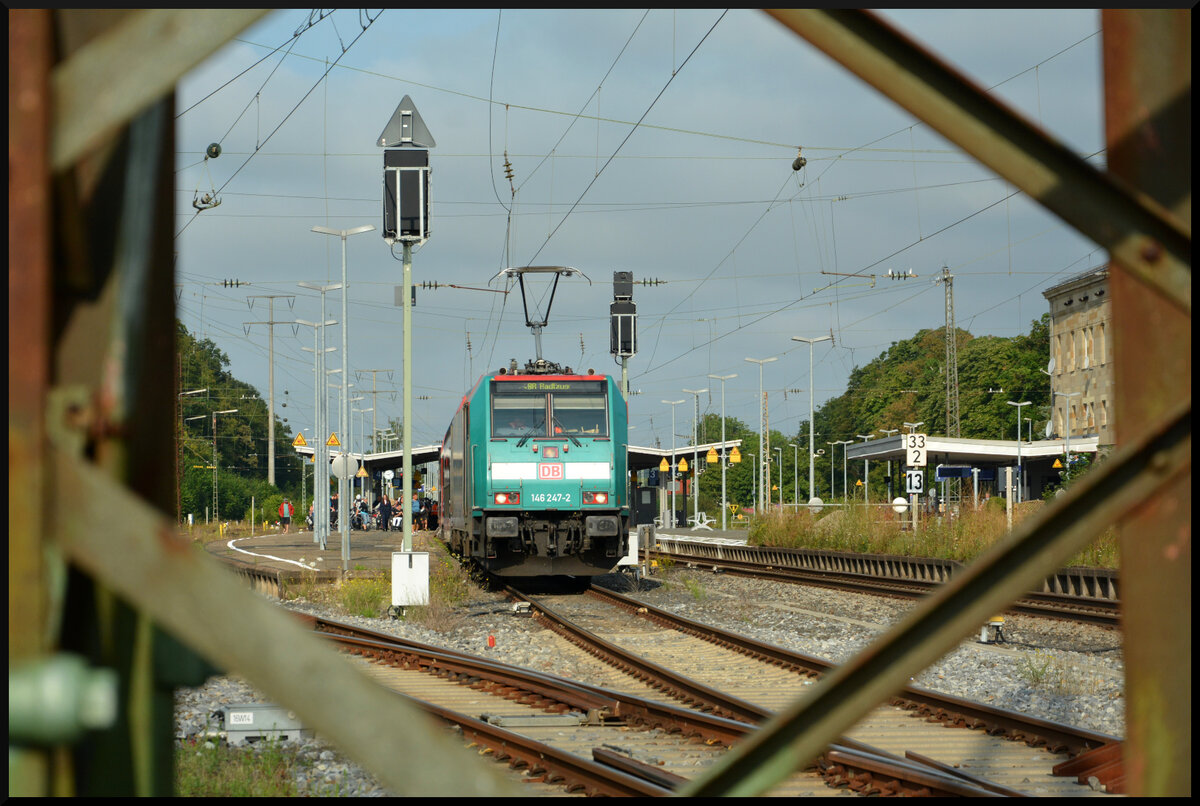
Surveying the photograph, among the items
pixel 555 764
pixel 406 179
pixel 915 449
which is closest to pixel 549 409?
pixel 406 179

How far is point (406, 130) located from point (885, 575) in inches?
536

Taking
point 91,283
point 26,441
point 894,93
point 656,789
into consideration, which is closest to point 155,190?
point 91,283

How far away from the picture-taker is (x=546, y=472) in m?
19.1

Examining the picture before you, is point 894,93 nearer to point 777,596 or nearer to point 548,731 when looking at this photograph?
point 548,731

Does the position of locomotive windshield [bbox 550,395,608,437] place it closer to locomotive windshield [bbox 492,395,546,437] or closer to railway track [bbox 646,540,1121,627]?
locomotive windshield [bbox 492,395,546,437]

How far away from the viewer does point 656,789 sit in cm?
593

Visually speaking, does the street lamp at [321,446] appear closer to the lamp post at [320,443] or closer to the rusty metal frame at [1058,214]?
the lamp post at [320,443]

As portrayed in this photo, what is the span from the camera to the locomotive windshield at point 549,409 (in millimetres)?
18938

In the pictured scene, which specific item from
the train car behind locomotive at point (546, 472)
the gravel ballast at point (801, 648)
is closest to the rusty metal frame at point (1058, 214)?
the gravel ballast at point (801, 648)

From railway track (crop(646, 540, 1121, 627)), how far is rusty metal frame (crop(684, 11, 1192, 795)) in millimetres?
11016

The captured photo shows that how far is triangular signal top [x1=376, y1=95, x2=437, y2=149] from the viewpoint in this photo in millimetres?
15617

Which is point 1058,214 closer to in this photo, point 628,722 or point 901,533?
point 628,722

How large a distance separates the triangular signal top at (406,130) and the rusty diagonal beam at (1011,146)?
14015 mm

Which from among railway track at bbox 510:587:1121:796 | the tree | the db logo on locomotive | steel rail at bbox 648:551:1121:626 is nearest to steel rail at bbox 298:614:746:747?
railway track at bbox 510:587:1121:796
